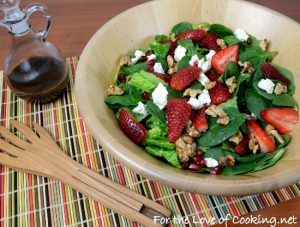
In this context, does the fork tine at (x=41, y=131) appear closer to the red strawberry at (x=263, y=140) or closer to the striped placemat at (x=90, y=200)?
the striped placemat at (x=90, y=200)

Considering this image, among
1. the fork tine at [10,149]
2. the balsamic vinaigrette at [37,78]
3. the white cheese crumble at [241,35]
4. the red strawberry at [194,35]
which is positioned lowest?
the fork tine at [10,149]

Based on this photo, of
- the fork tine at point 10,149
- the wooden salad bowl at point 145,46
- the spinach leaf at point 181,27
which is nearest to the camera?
the wooden salad bowl at point 145,46

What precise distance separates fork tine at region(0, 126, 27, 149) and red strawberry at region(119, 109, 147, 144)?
280mm

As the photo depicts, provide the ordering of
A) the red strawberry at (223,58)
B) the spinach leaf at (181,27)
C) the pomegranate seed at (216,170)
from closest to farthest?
the pomegranate seed at (216,170) < the red strawberry at (223,58) < the spinach leaf at (181,27)

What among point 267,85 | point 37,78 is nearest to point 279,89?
point 267,85

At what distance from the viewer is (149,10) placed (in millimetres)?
1026

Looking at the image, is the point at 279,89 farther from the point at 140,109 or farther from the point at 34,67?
the point at 34,67

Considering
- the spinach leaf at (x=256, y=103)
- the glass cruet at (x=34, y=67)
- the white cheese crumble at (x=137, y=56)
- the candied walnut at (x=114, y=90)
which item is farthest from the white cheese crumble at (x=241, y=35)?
the glass cruet at (x=34, y=67)

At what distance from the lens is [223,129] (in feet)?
2.62

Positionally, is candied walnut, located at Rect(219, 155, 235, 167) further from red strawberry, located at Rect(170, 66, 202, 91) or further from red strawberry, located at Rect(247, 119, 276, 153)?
red strawberry, located at Rect(170, 66, 202, 91)

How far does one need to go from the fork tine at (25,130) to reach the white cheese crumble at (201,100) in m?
0.44

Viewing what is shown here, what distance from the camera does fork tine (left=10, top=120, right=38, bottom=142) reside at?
873 millimetres

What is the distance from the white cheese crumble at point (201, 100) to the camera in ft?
2.72

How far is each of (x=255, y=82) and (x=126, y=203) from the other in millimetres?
490
